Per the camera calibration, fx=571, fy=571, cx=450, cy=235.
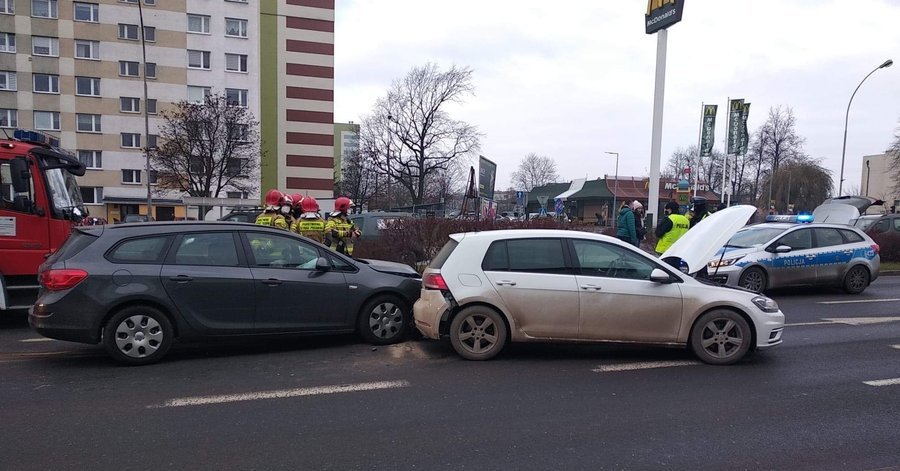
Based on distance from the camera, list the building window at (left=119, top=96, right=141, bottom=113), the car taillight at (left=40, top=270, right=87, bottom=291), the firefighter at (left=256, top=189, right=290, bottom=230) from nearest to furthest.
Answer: the car taillight at (left=40, top=270, right=87, bottom=291)
the firefighter at (left=256, top=189, right=290, bottom=230)
the building window at (left=119, top=96, right=141, bottom=113)

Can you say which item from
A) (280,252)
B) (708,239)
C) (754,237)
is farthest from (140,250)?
(754,237)

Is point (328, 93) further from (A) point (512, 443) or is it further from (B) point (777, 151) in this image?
(A) point (512, 443)

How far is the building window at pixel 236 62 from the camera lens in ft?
161

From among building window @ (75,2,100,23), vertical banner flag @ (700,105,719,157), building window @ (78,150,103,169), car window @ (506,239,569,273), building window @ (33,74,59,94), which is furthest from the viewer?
building window @ (78,150,103,169)

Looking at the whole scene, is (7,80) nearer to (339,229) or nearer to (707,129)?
(339,229)

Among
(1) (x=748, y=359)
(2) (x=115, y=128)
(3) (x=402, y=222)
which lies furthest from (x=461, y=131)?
(1) (x=748, y=359)

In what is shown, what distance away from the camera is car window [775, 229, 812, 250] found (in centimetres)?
1132

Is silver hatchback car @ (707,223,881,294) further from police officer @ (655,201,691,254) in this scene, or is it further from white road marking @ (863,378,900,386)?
white road marking @ (863,378,900,386)

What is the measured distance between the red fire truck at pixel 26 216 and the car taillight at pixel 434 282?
5482mm

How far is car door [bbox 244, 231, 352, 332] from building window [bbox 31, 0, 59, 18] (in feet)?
165

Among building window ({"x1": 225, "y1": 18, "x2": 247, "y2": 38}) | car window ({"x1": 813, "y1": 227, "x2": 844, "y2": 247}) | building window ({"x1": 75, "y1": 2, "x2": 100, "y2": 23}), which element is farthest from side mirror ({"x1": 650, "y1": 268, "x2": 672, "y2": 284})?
building window ({"x1": 75, "y1": 2, "x2": 100, "y2": 23})

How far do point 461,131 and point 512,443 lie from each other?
4873 centimetres

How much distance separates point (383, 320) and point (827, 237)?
9.66 metres

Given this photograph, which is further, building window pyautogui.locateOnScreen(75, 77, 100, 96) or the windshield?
building window pyautogui.locateOnScreen(75, 77, 100, 96)
